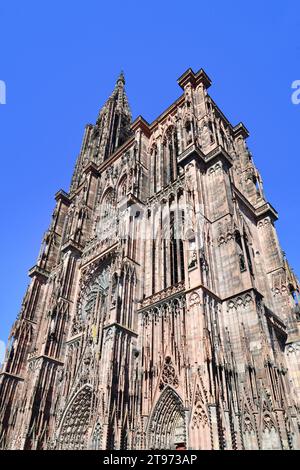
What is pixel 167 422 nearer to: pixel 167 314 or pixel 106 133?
pixel 167 314

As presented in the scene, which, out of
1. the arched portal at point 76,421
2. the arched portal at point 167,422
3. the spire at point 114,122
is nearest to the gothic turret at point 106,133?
the spire at point 114,122

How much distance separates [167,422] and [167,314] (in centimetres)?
442

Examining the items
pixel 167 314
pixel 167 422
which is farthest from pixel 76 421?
pixel 167 314

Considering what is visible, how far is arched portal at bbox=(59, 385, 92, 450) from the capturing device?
17297mm

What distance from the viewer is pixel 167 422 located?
13.9 metres

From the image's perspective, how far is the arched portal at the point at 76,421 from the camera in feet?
56.7

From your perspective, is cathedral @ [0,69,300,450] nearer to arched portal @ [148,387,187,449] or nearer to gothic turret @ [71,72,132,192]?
arched portal @ [148,387,187,449]

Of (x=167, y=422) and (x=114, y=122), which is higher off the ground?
(x=114, y=122)

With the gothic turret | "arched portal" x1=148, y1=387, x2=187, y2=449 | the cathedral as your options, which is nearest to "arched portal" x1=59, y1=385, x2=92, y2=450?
the cathedral

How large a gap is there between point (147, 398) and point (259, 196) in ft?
49.7

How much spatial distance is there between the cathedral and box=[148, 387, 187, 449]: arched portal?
51mm

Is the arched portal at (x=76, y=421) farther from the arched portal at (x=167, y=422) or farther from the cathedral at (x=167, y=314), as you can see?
the arched portal at (x=167, y=422)
